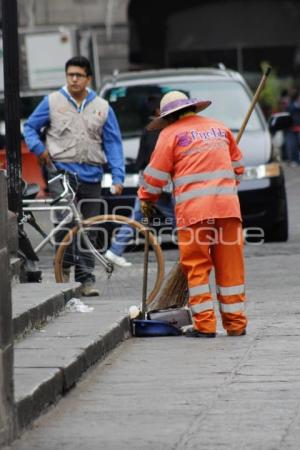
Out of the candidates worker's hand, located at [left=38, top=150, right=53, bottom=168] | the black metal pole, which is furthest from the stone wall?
worker's hand, located at [left=38, top=150, right=53, bottom=168]

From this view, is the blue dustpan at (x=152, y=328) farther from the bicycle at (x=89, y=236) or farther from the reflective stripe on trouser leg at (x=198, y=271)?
the bicycle at (x=89, y=236)

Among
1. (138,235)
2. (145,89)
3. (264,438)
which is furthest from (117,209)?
(264,438)

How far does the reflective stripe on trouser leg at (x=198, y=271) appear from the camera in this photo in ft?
33.3

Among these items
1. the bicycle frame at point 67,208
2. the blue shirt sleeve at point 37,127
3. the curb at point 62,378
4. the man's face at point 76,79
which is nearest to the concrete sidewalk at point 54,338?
the curb at point 62,378

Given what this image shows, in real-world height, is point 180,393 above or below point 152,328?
above

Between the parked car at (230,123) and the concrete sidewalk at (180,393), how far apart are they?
528 cm

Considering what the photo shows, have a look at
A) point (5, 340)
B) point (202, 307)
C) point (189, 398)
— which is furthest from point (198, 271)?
point (5, 340)

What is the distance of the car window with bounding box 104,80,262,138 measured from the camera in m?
17.6

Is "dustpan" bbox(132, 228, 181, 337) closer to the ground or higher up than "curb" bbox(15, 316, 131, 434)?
closer to the ground

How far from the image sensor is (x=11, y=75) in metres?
11.2

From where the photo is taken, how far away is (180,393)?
823cm

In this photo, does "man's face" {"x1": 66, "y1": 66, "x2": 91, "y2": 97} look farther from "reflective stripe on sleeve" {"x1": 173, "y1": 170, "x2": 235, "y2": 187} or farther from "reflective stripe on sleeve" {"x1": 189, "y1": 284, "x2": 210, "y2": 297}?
"reflective stripe on sleeve" {"x1": 189, "y1": 284, "x2": 210, "y2": 297}

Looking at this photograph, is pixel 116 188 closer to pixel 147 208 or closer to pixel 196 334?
pixel 147 208

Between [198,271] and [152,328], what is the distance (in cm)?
57
